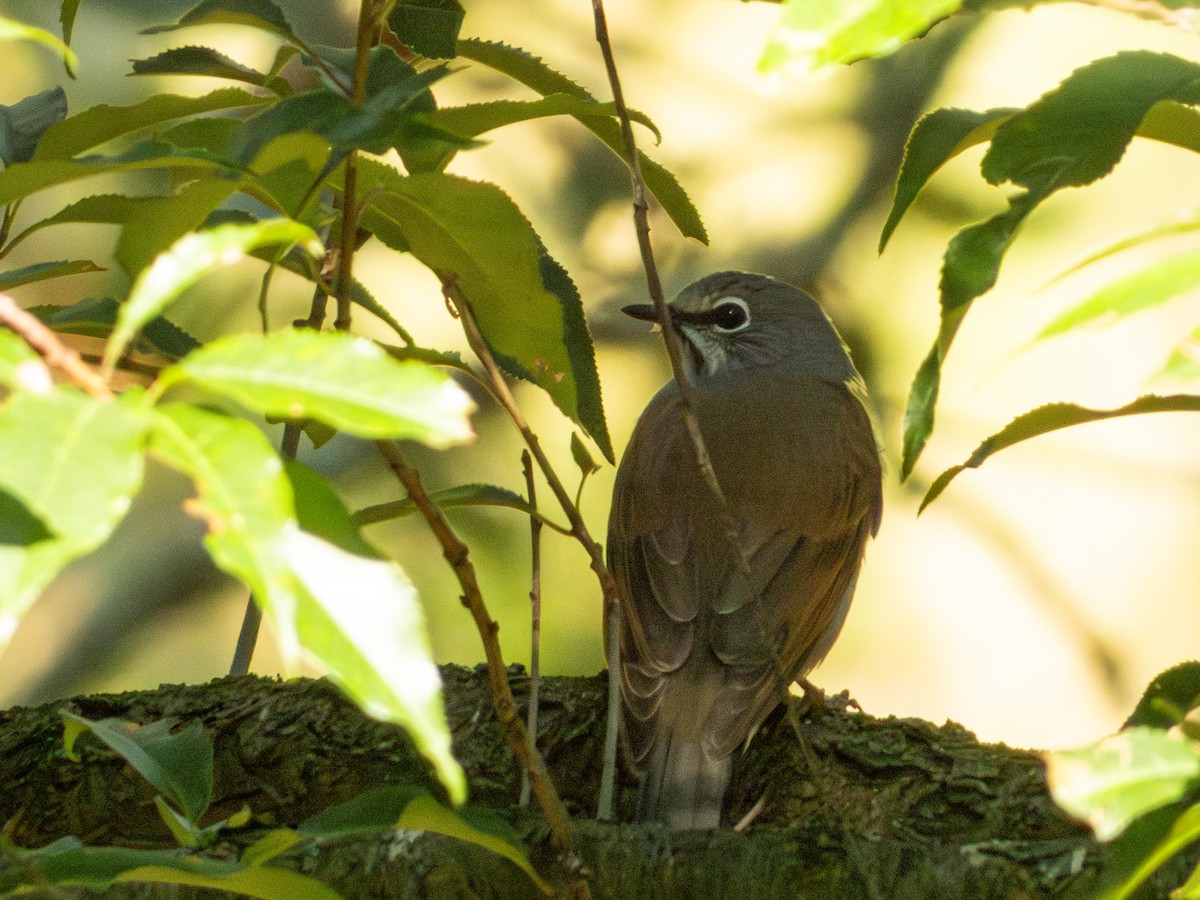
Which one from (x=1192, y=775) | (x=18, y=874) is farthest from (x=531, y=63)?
(x=1192, y=775)

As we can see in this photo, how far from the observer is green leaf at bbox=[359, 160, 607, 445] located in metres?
1.92

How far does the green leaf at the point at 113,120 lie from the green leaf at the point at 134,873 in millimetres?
987

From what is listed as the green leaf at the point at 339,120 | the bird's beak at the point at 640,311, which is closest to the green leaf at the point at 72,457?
the green leaf at the point at 339,120

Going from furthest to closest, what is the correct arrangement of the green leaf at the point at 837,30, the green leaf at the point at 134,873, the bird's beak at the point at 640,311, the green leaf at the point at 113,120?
the bird's beak at the point at 640,311 < the green leaf at the point at 113,120 < the green leaf at the point at 134,873 < the green leaf at the point at 837,30

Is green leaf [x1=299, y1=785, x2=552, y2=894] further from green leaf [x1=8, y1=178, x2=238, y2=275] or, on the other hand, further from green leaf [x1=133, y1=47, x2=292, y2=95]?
green leaf [x1=133, y1=47, x2=292, y2=95]

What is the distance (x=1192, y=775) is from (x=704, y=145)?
18.9ft

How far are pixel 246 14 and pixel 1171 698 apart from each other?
1.64 m

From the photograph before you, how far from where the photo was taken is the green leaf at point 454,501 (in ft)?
7.05

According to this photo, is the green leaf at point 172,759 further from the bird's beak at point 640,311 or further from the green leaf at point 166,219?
the bird's beak at point 640,311

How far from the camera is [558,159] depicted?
21.0 ft

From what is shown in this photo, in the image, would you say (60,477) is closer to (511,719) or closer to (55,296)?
(511,719)

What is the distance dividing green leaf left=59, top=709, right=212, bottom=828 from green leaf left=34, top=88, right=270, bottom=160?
2.84 ft

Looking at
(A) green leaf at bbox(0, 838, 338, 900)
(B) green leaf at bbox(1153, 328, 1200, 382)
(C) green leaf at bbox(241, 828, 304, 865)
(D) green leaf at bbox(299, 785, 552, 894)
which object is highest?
(B) green leaf at bbox(1153, 328, 1200, 382)

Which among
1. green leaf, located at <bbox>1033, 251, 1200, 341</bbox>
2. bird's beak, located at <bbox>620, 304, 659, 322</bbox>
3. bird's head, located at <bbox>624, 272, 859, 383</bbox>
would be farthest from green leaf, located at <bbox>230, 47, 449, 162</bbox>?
bird's head, located at <bbox>624, 272, 859, 383</bbox>
